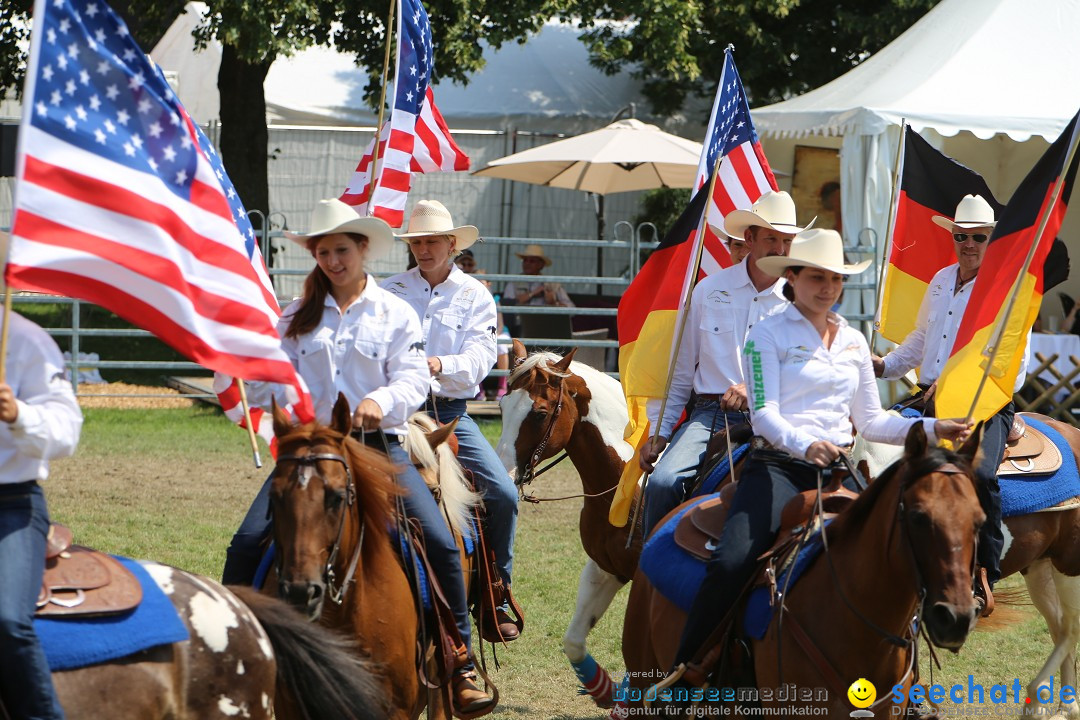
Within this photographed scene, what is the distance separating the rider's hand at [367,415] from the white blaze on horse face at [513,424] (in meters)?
2.39

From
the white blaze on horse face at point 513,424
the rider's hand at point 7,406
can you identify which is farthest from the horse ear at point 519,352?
the rider's hand at point 7,406

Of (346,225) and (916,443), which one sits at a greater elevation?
(346,225)

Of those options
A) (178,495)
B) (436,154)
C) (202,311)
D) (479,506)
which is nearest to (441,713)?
(479,506)

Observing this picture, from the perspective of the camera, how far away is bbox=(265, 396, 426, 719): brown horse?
4.69m

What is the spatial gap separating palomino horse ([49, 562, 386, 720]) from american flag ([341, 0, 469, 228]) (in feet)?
14.5

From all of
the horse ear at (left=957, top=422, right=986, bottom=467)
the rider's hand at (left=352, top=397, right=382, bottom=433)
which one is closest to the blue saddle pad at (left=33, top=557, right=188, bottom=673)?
the rider's hand at (left=352, top=397, right=382, bottom=433)

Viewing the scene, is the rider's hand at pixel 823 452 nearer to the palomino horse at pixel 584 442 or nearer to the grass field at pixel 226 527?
the grass field at pixel 226 527

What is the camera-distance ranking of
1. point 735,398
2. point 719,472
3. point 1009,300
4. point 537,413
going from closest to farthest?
point 1009,300
point 719,472
point 735,398
point 537,413

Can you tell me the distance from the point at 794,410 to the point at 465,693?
197cm

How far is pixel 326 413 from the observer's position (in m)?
5.66

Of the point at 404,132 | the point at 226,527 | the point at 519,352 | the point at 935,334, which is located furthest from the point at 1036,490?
the point at 226,527

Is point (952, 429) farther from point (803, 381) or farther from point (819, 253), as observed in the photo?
point (819, 253)

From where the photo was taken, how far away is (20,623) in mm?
3828

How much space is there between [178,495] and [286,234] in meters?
5.93
